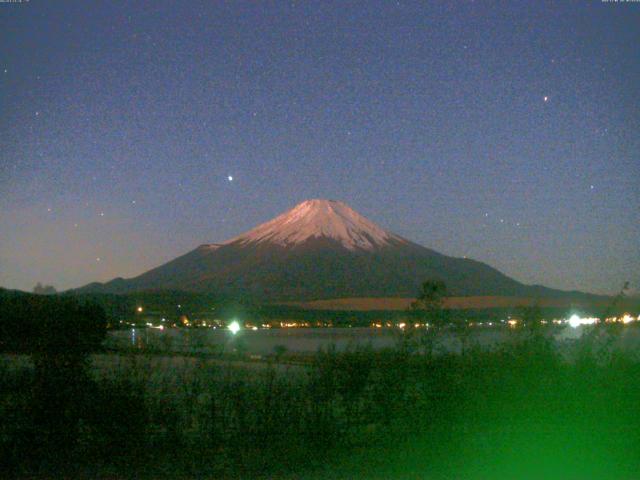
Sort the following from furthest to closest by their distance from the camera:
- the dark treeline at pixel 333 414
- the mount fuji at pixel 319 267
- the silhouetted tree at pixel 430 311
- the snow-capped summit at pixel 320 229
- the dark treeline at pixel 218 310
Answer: the snow-capped summit at pixel 320 229
the mount fuji at pixel 319 267
the dark treeline at pixel 218 310
the silhouetted tree at pixel 430 311
the dark treeline at pixel 333 414

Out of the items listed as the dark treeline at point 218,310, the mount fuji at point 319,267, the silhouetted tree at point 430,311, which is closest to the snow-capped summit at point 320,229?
the mount fuji at point 319,267

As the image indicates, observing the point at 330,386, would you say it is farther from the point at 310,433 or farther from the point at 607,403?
the point at 607,403

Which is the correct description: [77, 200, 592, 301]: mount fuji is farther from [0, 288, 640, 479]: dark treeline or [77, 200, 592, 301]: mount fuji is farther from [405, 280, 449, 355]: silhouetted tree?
[0, 288, 640, 479]: dark treeline

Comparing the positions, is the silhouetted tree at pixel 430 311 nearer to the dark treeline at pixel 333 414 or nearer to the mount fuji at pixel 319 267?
the dark treeline at pixel 333 414

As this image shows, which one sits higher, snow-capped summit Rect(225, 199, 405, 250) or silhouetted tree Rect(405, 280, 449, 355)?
snow-capped summit Rect(225, 199, 405, 250)

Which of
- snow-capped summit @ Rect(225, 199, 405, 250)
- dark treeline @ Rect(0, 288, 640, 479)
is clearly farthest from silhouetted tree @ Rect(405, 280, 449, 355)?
snow-capped summit @ Rect(225, 199, 405, 250)

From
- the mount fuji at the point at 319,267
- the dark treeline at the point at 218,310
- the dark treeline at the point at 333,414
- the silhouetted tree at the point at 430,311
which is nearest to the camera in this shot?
the dark treeline at the point at 333,414
